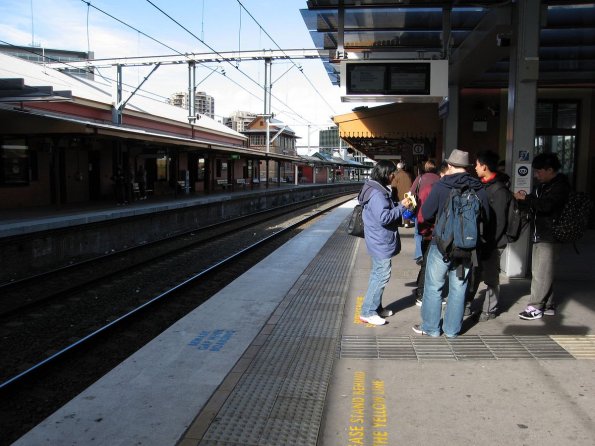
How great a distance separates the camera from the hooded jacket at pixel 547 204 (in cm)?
509

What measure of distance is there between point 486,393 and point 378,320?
68.9 inches

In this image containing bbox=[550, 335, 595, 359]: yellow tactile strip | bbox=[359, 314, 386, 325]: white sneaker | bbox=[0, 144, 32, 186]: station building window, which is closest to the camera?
bbox=[550, 335, 595, 359]: yellow tactile strip

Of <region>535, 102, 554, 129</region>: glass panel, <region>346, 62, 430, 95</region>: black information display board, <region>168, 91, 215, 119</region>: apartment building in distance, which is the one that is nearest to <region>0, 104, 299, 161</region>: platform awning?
<region>346, 62, 430, 95</region>: black information display board

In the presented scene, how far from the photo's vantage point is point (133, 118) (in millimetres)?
29172

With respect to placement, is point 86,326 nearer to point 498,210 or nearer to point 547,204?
point 498,210

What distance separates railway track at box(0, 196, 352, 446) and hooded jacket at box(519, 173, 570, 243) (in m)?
3.58

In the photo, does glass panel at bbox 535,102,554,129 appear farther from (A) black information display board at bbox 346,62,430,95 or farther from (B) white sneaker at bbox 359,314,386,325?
(B) white sneaker at bbox 359,314,386,325

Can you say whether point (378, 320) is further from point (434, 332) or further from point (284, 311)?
point (284, 311)

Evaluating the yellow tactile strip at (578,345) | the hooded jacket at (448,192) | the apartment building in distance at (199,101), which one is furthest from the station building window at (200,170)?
the apartment building in distance at (199,101)

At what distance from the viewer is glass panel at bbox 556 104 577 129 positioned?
491 inches

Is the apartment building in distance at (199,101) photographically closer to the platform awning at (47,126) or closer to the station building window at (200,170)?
the station building window at (200,170)

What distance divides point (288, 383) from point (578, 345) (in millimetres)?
2590

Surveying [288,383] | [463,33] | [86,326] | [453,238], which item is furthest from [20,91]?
[453,238]

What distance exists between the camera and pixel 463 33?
34.4ft
